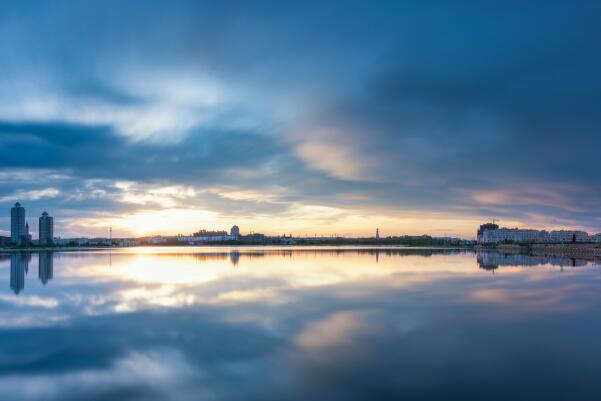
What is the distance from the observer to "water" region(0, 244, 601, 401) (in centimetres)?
868

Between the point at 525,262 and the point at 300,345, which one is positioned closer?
the point at 300,345

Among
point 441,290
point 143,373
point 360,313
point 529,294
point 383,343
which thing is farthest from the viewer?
point 441,290

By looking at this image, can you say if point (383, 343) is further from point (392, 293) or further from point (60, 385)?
point (392, 293)

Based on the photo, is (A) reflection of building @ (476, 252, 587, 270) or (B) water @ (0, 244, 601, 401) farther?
(A) reflection of building @ (476, 252, 587, 270)

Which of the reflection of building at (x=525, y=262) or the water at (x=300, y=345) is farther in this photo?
the reflection of building at (x=525, y=262)

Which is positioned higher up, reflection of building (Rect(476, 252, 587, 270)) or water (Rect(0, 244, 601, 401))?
water (Rect(0, 244, 601, 401))

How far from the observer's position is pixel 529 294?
72.0ft

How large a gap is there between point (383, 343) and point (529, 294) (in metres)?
14.2

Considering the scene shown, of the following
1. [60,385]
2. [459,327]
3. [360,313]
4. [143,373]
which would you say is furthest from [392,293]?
[60,385]

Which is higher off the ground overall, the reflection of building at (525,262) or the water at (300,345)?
the water at (300,345)

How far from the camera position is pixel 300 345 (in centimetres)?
1183

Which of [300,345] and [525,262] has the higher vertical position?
[300,345]

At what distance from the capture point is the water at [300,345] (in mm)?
8680

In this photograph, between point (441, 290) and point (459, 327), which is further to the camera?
point (441, 290)
